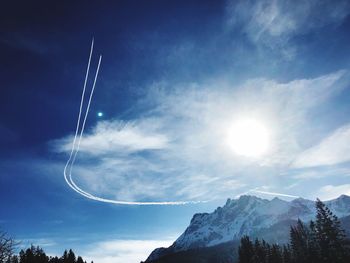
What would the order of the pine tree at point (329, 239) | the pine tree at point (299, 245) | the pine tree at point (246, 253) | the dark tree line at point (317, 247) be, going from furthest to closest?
1. the pine tree at point (246, 253)
2. the pine tree at point (299, 245)
3. the dark tree line at point (317, 247)
4. the pine tree at point (329, 239)

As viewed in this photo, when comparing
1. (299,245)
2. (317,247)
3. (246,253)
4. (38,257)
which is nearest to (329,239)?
(317,247)

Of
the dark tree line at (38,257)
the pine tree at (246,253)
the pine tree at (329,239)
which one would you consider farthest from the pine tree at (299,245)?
the dark tree line at (38,257)

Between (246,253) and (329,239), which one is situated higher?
(246,253)

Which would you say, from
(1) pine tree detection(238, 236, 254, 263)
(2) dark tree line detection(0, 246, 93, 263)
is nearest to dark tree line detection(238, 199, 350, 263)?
(1) pine tree detection(238, 236, 254, 263)

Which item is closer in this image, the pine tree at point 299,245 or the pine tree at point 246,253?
the pine tree at point 299,245

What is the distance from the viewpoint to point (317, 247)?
82.9m

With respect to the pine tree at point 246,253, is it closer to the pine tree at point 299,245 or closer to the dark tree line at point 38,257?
the pine tree at point 299,245

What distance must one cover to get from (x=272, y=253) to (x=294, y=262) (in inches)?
286

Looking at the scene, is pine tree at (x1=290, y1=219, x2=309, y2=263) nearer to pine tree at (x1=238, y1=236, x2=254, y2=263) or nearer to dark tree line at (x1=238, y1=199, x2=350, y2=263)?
dark tree line at (x1=238, y1=199, x2=350, y2=263)

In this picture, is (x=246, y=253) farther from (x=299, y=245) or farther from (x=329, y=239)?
(x=329, y=239)

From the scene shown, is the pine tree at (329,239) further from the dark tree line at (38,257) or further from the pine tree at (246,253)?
the dark tree line at (38,257)

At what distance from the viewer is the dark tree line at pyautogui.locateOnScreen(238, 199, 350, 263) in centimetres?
7150

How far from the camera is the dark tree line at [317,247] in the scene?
71500 millimetres

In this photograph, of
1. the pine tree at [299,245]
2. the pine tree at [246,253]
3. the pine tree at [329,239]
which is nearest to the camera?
the pine tree at [329,239]
